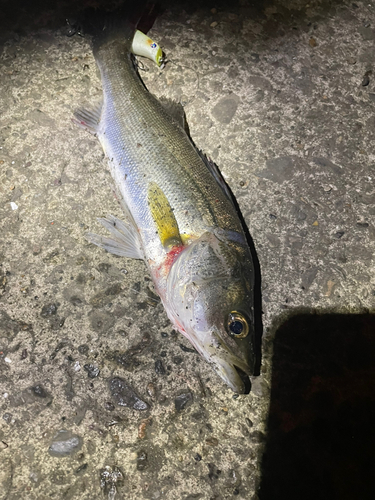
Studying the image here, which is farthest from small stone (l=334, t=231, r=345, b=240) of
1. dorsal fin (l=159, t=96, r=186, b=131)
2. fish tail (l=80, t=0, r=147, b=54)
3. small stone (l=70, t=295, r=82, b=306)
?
fish tail (l=80, t=0, r=147, b=54)

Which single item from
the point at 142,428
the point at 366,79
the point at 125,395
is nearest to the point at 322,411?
the point at 142,428

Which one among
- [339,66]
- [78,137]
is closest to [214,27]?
[339,66]

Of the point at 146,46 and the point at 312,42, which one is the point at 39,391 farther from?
the point at 312,42

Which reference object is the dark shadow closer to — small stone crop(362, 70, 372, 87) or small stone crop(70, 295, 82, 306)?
small stone crop(70, 295, 82, 306)

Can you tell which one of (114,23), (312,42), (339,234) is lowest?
(339,234)

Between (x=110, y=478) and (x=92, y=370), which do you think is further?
(x=92, y=370)

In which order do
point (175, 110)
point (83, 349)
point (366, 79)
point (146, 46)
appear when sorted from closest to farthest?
point (83, 349) < point (175, 110) < point (146, 46) < point (366, 79)

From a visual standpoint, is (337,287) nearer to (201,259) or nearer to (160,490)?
(201,259)
